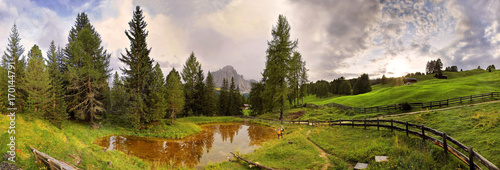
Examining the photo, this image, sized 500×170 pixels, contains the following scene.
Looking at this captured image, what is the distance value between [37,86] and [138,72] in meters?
9.97

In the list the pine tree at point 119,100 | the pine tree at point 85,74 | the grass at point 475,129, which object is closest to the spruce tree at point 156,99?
the pine tree at point 119,100

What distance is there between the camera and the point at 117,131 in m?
25.5

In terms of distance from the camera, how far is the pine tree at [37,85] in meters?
18.5

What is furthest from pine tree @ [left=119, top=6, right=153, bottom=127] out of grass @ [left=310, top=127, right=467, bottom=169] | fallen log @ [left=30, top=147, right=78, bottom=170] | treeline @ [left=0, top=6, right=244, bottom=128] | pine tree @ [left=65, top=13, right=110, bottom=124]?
grass @ [left=310, top=127, right=467, bottom=169]

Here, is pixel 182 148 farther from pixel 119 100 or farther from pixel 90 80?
pixel 119 100

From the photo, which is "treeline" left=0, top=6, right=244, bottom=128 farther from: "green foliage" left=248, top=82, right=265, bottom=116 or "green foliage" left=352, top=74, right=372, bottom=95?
"green foliage" left=352, top=74, right=372, bottom=95

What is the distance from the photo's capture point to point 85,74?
2680 centimetres

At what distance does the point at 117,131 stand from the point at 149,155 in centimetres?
1278

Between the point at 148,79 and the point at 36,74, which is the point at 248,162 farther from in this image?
the point at 36,74

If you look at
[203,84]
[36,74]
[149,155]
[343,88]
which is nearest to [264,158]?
[149,155]

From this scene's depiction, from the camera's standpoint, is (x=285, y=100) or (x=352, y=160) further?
(x=285, y=100)

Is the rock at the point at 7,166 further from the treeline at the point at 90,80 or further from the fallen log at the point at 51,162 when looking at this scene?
the treeline at the point at 90,80

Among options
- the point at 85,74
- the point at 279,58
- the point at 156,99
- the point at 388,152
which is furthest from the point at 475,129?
the point at 85,74

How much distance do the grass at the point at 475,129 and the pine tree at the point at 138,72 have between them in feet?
106
